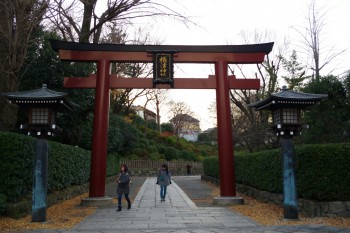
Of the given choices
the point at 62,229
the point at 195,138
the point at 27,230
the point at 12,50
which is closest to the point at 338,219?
the point at 62,229

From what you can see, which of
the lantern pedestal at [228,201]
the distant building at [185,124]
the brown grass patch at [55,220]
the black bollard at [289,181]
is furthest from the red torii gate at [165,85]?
the distant building at [185,124]

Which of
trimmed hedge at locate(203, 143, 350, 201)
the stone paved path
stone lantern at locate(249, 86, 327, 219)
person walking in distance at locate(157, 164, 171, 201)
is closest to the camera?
the stone paved path

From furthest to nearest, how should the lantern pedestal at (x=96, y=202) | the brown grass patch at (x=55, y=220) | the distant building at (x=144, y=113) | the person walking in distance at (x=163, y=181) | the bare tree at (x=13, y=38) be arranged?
the distant building at (x=144, y=113), the person walking in distance at (x=163, y=181), the lantern pedestal at (x=96, y=202), the bare tree at (x=13, y=38), the brown grass patch at (x=55, y=220)

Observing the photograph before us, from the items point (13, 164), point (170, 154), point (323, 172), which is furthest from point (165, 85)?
point (170, 154)

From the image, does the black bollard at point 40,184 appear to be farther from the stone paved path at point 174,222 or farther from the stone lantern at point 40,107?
the stone paved path at point 174,222

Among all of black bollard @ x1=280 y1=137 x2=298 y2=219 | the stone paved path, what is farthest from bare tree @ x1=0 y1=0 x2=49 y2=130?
black bollard @ x1=280 y1=137 x2=298 y2=219

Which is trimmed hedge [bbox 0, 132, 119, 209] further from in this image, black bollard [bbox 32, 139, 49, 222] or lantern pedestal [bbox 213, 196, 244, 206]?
lantern pedestal [bbox 213, 196, 244, 206]

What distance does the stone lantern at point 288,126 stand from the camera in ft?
33.6

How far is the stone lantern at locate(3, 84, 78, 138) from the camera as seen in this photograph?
10.0m

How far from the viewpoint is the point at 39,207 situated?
9.84 metres

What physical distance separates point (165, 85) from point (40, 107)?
5.48m

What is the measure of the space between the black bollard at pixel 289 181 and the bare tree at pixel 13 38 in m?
9.13

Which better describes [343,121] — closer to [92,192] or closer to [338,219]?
[338,219]

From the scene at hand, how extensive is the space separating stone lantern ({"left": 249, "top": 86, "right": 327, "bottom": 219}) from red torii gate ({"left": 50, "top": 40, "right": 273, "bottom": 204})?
11.5ft
